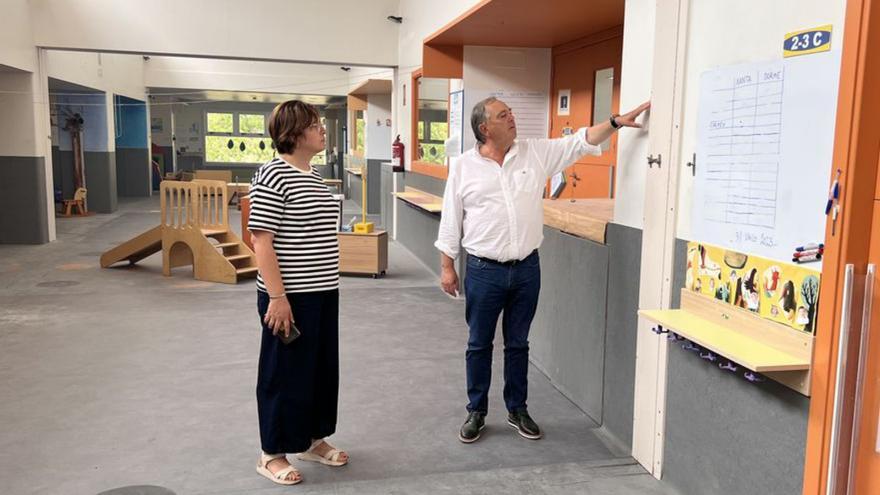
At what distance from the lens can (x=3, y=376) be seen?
13.1 ft

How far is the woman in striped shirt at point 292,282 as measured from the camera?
2.55 meters

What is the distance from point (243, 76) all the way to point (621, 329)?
547 inches

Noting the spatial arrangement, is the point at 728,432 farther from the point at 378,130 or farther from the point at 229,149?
the point at 229,149

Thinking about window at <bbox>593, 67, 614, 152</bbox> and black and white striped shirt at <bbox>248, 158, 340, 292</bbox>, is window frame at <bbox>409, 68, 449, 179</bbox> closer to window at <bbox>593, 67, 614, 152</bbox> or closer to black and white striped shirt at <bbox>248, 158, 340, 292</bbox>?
window at <bbox>593, 67, 614, 152</bbox>

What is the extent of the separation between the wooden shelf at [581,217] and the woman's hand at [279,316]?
1.48m

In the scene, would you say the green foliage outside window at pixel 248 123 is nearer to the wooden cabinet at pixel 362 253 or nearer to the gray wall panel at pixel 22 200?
the gray wall panel at pixel 22 200

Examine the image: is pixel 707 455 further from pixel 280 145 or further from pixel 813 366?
pixel 280 145

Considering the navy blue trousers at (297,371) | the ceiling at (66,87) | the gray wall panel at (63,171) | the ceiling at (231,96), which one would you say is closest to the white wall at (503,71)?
the navy blue trousers at (297,371)

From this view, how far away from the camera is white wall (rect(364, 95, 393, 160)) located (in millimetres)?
12406

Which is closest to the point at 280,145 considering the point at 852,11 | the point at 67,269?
the point at 852,11

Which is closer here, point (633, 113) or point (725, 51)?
point (725, 51)

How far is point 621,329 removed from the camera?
10.0ft

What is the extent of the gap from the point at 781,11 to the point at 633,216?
3.56 feet

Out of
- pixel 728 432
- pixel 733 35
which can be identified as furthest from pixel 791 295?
pixel 733 35
